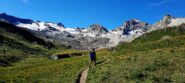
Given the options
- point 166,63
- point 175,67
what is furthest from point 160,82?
point 166,63

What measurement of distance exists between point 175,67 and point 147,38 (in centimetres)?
10742

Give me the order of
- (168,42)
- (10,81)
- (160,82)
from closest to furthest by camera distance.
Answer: (160,82) → (10,81) → (168,42)

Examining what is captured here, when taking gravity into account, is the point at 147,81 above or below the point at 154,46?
below

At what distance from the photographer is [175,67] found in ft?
131

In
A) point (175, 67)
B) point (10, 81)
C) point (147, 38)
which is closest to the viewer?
point (175, 67)

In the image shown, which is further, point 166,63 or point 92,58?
point 92,58

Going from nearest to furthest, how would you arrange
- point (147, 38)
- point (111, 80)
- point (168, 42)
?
point (111, 80)
point (168, 42)
point (147, 38)

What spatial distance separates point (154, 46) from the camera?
298ft

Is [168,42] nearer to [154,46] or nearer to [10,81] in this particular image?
[154,46]

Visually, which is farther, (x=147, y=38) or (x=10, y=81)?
(x=147, y=38)

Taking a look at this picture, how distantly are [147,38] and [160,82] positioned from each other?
115030mm

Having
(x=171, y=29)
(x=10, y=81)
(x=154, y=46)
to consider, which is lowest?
(x=10, y=81)

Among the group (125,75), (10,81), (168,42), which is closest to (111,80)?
(125,75)

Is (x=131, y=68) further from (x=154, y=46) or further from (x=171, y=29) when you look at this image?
(x=171, y=29)
